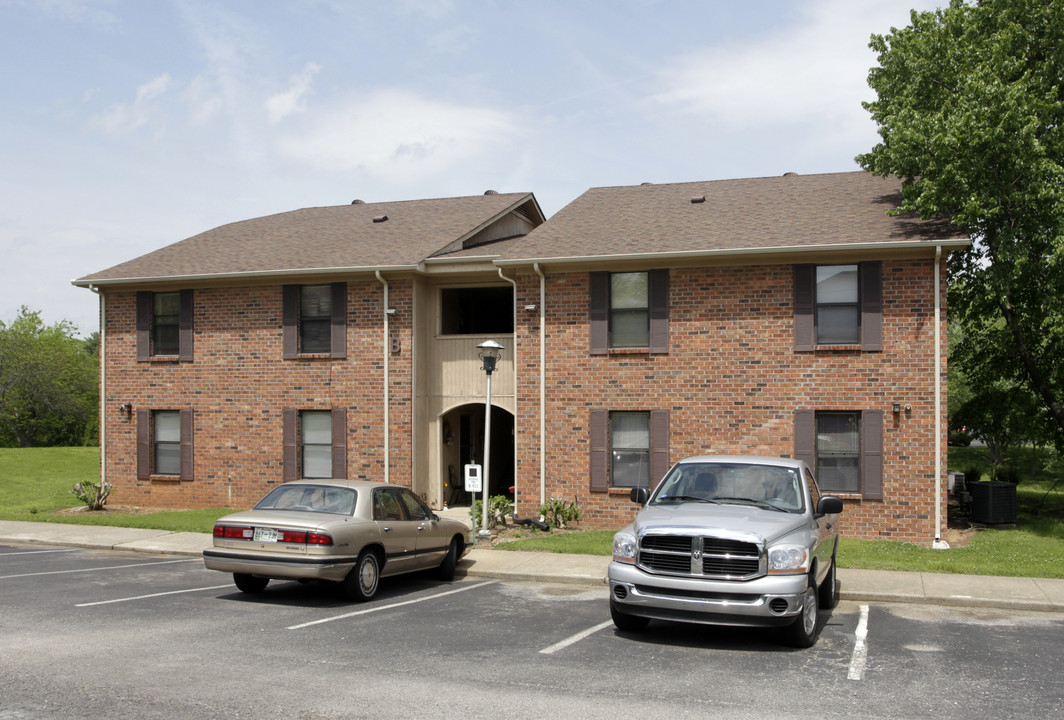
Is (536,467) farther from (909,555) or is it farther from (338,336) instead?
(909,555)

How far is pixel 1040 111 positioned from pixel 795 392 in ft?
20.5

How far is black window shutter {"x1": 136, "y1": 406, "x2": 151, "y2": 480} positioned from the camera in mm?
21250

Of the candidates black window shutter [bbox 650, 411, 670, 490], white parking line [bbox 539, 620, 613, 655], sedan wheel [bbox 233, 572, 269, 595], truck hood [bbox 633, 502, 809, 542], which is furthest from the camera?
black window shutter [bbox 650, 411, 670, 490]

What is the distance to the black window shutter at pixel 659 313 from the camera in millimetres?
17609

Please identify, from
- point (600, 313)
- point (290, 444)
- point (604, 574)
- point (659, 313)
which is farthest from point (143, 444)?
point (604, 574)

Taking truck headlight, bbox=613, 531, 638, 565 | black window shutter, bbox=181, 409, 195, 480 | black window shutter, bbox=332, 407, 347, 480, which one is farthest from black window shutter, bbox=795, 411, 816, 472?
black window shutter, bbox=181, 409, 195, 480

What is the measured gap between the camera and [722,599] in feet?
27.4

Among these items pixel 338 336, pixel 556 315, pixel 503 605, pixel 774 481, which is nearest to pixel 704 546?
pixel 774 481

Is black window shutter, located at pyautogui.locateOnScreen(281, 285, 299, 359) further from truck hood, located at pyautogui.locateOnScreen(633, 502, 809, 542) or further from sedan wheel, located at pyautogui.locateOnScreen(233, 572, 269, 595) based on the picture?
truck hood, located at pyautogui.locateOnScreen(633, 502, 809, 542)

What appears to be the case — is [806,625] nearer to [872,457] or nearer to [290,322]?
[872,457]

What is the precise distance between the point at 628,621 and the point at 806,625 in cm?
167

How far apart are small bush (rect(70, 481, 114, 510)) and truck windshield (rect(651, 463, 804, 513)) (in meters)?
15.2

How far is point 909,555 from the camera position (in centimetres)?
1437

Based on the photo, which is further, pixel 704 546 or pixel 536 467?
pixel 536 467
